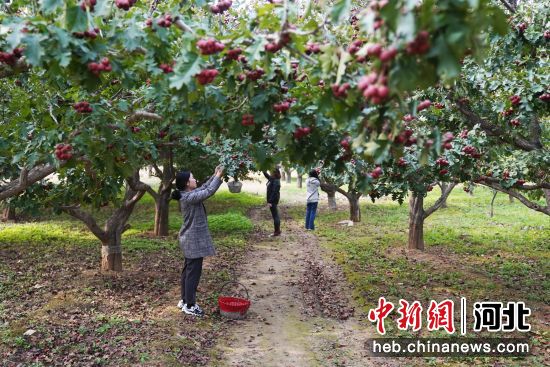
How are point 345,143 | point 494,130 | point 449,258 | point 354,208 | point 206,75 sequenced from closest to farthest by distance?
1. point 206,75
2. point 345,143
3. point 494,130
4. point 449,258
5. point 354,208

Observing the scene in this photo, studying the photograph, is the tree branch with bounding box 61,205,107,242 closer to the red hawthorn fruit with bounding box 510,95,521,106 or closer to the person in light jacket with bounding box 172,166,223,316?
the person in light jacket with bounding box 172,166,223,316

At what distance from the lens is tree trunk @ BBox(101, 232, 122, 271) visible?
8250 mm

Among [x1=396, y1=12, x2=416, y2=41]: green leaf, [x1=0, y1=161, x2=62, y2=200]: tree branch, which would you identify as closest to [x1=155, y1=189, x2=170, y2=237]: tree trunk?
[x1=0, y1=161, x2=62, y2=200]: tree branch

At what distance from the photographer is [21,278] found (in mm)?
8188

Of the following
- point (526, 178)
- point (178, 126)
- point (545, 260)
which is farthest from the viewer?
point (545, 260)

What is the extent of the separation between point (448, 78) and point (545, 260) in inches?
Answer: 379

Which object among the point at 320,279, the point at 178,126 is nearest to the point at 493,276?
the point at 320,279

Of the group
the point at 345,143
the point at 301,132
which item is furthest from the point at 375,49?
the point at 345,143

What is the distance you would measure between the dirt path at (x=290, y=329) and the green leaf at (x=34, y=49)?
3620 mm

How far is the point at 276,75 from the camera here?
3.53 meters

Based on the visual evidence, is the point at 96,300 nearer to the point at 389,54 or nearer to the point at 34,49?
the point at 34,49

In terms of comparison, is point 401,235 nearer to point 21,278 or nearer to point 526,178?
point 526,178

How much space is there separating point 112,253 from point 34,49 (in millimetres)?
6048

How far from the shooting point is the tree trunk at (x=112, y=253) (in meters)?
8.25
